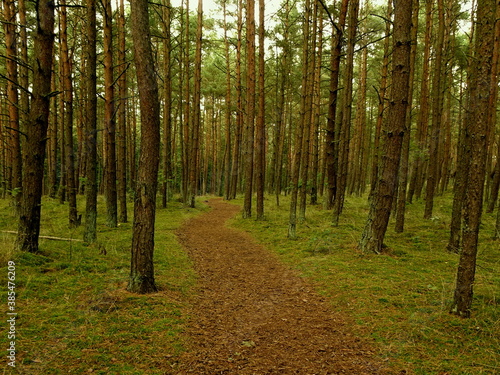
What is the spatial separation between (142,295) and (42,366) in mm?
1869

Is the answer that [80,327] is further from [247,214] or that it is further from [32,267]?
[247,214]

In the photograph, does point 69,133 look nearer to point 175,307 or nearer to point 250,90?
point 250,90

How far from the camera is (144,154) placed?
15.1 ft

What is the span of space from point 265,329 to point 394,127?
17.8 feet

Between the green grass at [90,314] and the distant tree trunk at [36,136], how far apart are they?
431 millimetres

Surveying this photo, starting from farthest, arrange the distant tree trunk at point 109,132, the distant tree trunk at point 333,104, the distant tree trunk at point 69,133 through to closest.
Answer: the distant tree trunk at point 333,104
the distant tree trunk at point 109,132
the distant tree trunk at point 69,133

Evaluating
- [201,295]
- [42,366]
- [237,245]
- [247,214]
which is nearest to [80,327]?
[42,366]

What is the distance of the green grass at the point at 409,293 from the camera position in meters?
3.29

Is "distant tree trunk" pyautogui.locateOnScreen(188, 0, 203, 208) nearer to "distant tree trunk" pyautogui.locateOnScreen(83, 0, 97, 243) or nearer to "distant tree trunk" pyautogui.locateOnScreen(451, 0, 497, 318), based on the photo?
"distant tree trunk" pyautogui.locateOnScreen(83, 0, 97, 243)

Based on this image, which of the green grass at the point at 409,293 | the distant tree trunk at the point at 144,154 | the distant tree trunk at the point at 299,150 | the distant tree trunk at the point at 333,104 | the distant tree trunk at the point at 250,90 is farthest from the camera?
the distant tree trunk at the point at 250,90

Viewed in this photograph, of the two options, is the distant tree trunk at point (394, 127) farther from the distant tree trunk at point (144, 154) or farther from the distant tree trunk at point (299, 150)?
the distant tree trunk at point (144, 154)

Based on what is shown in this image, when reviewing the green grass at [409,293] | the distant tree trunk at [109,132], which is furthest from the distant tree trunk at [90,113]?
the green grass at [409,293]

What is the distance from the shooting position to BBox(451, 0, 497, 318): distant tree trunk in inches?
138

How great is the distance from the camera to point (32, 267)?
15.9 ft
